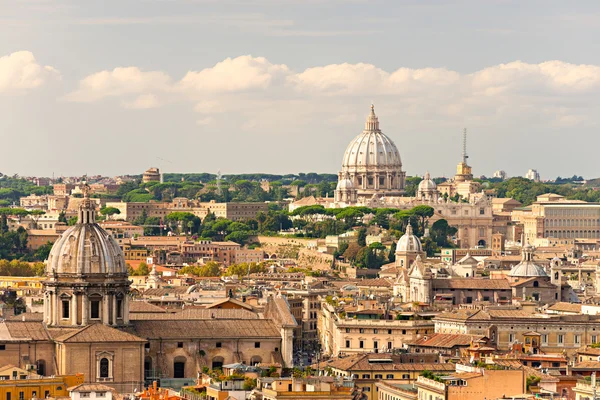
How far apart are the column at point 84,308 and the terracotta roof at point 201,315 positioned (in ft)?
11.2

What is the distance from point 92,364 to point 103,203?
422 feet

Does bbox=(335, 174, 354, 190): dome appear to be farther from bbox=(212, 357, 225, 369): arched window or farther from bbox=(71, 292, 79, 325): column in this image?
bbox=(71, 292, 79, 325): column

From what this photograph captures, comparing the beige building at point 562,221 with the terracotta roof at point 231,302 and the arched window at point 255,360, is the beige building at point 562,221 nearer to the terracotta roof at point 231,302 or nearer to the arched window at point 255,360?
the terracotta roof at point 231,302

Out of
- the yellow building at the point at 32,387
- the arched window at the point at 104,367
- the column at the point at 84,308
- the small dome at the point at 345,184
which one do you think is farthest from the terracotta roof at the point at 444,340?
the small dome at the point at 345,184

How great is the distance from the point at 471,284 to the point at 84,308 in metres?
23.0

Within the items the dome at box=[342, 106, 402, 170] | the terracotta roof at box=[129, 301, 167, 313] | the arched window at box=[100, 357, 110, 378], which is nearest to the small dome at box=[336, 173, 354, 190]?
the dome at box=[342, 106, 402, 170]

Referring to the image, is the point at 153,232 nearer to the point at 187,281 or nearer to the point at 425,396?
the point at 187,281

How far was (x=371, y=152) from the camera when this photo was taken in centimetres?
18912

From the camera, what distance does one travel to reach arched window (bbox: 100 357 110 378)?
64.5 metres

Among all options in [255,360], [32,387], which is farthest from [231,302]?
[32,387]

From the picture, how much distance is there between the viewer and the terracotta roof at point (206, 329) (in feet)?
223

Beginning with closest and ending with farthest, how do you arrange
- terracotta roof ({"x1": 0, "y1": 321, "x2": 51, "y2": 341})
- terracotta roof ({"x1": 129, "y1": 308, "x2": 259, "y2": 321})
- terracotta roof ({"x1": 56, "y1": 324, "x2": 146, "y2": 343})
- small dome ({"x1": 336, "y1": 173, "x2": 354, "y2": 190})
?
terracotta roof ({"x1": 56, "y1": 324, "x2": 146, "y2": 343}) → terracotta roof ({"x1": 0, "y1": 321, "x2": 51, "y2": 341}) → terracotta roof ({"x1": 129, "y1": 308, "x2": 259, "y2": 321}) → small dome ({"x1": 336, "y1": 173, "x2": 354, "y2": 190})

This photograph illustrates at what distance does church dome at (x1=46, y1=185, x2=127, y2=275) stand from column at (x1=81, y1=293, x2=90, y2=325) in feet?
2.16

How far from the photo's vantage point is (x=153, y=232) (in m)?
164
